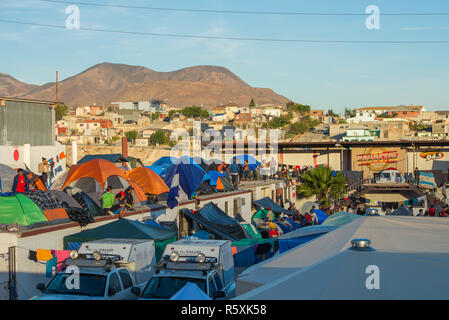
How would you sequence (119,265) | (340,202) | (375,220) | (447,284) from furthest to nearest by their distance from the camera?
(340,202)
(375,220)
(119,265)
(447,284)

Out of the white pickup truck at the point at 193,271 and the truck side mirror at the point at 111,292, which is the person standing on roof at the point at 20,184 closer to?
the white pickup truck at the point at 193,271

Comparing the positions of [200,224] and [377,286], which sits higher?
[377,286]

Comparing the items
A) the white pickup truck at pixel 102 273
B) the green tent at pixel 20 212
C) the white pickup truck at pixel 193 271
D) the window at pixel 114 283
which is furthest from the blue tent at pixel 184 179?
the window at pixel 114 283

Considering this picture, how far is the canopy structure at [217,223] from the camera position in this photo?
1895cm

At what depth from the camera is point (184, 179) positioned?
979 inches

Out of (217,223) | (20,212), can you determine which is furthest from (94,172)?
(20,212)

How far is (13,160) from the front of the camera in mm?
26406

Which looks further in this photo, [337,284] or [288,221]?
[288,221]

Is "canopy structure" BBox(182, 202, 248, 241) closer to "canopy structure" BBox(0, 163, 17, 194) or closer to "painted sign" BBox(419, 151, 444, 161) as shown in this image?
"canopy structure" BBox(0, 163, 17, 194)

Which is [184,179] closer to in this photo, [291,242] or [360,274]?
[291,242]
